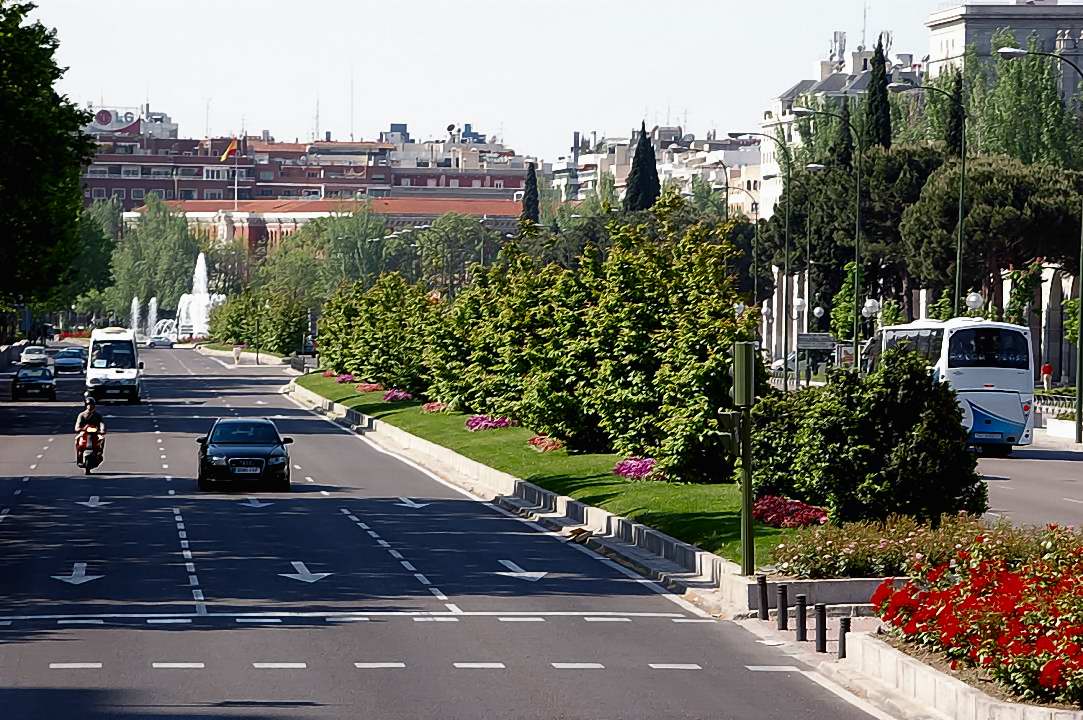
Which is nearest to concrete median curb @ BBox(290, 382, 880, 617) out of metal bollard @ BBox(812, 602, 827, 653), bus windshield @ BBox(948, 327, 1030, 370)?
metal bollard @ BBox(812, 602, 827, 653)

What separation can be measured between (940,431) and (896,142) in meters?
89.7

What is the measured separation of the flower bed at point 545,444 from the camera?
1869 inches

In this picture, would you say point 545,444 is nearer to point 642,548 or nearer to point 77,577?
point 642,548

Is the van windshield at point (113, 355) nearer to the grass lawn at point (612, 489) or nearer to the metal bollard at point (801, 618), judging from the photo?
the grass lawn at point (612, 489)

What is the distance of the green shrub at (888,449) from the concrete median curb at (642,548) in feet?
7.15

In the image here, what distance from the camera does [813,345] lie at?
7338cm

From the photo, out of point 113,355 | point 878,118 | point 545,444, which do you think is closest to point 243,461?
point 545,444

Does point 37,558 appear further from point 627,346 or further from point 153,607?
point 627,346

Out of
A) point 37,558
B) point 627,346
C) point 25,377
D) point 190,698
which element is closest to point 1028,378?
point 627,346

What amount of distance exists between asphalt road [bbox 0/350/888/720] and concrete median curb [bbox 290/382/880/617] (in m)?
0.47

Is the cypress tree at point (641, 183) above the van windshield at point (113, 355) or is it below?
above

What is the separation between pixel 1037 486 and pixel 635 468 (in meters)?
8.33

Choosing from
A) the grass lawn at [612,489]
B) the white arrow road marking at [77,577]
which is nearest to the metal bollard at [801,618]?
the grass lawn at [612,489]

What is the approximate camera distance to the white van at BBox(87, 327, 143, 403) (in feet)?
256
